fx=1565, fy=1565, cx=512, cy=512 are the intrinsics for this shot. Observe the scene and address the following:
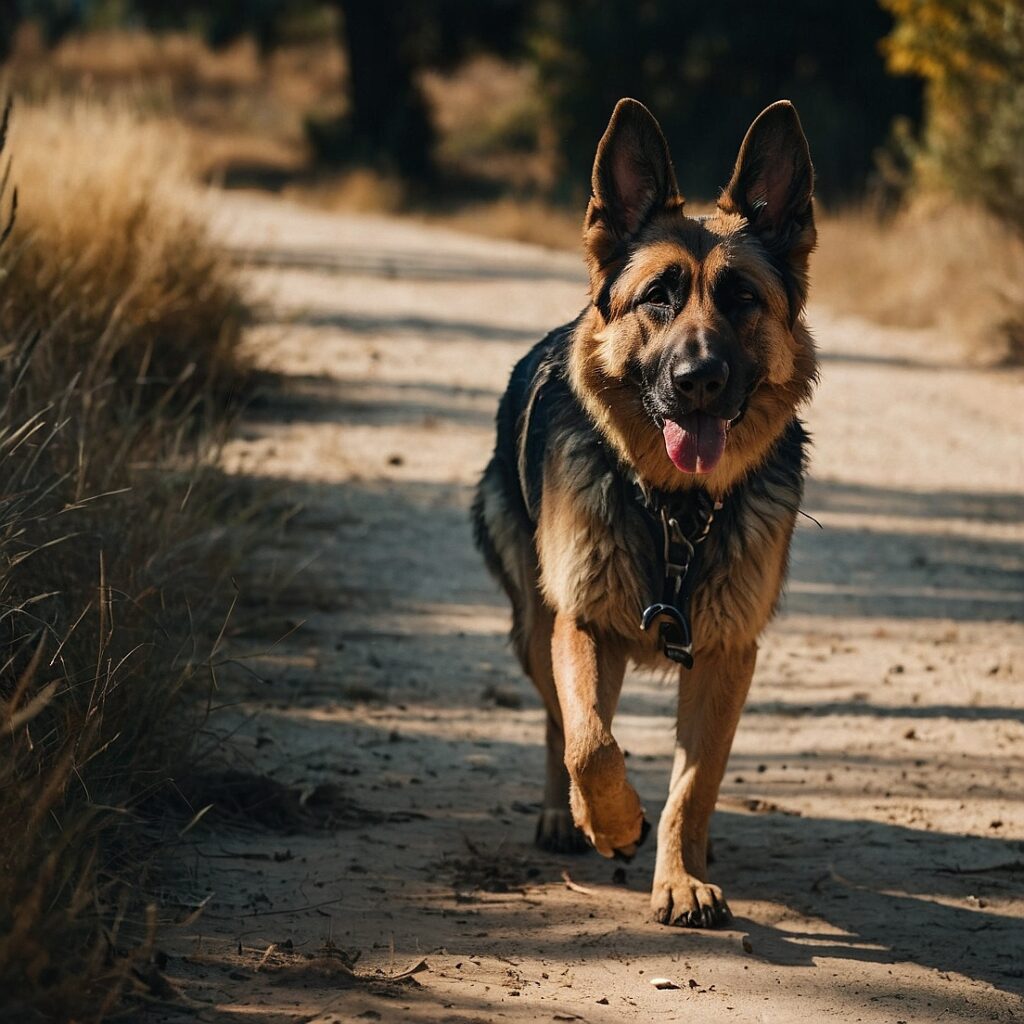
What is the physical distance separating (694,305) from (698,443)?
15.9 inches

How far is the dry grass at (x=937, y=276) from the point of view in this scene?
14000 millimetres

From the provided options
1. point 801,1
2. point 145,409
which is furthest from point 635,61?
point 145,409

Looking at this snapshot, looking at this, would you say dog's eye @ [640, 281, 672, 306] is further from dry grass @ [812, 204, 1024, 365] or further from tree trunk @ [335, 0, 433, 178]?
tree trunk @ [335, 0, 433, 178]

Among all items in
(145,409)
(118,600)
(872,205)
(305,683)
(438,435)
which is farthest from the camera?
(872,205)

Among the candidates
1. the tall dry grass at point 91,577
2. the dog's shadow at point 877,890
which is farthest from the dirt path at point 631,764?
the tall dry grass at point 91,577

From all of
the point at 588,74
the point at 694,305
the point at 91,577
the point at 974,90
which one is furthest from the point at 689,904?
the point at 588,74

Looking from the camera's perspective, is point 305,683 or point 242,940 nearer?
point 242,940

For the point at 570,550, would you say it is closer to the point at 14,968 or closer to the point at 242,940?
the point at 242,940

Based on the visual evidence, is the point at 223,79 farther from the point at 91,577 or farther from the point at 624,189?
the point at 624,189

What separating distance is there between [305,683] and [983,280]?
10.0 meters

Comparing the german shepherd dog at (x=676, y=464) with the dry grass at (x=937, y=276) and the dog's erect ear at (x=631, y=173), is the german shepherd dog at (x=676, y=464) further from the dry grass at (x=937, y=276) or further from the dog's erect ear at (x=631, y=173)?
the dry grass at (x=937, y=276)

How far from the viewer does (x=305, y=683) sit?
651 centimetres

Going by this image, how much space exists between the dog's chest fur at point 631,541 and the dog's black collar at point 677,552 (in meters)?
0.02

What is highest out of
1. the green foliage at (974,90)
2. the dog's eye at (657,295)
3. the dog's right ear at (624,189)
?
the green foliage at (974,90)
